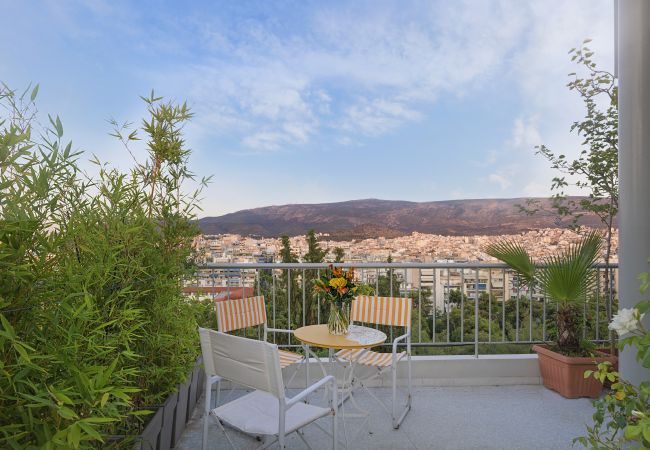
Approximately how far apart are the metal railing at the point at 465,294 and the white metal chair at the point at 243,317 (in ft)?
1.51

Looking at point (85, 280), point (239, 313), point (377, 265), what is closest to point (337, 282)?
point (239, 313)

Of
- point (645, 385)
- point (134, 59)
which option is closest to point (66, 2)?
point (134, 59)

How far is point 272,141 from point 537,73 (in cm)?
457

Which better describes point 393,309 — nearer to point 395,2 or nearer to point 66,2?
point 66,2

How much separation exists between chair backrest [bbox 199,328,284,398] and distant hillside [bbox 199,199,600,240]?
3861 millimetres

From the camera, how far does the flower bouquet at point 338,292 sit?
334cm

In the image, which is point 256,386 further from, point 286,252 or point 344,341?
point 286,252

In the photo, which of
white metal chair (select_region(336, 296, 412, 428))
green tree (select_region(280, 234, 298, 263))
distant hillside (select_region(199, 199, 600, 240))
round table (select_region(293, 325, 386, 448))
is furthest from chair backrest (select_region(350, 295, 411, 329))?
green tree (select_region(280, 234, 298, 263))

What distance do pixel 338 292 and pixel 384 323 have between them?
74cm

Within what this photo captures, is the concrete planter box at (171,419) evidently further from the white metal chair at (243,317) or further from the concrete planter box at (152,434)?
the white metal chair at (243,317)

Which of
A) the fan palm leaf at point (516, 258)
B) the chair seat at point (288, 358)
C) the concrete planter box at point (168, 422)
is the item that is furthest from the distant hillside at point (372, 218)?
the concrete planter box at point (168, 422)

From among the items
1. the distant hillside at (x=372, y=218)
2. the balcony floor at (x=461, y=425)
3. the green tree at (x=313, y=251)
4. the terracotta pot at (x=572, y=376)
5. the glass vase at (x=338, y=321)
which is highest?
the distant hillside at (x=372, y=218)

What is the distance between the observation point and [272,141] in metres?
7.63

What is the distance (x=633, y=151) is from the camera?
2.41 metres
